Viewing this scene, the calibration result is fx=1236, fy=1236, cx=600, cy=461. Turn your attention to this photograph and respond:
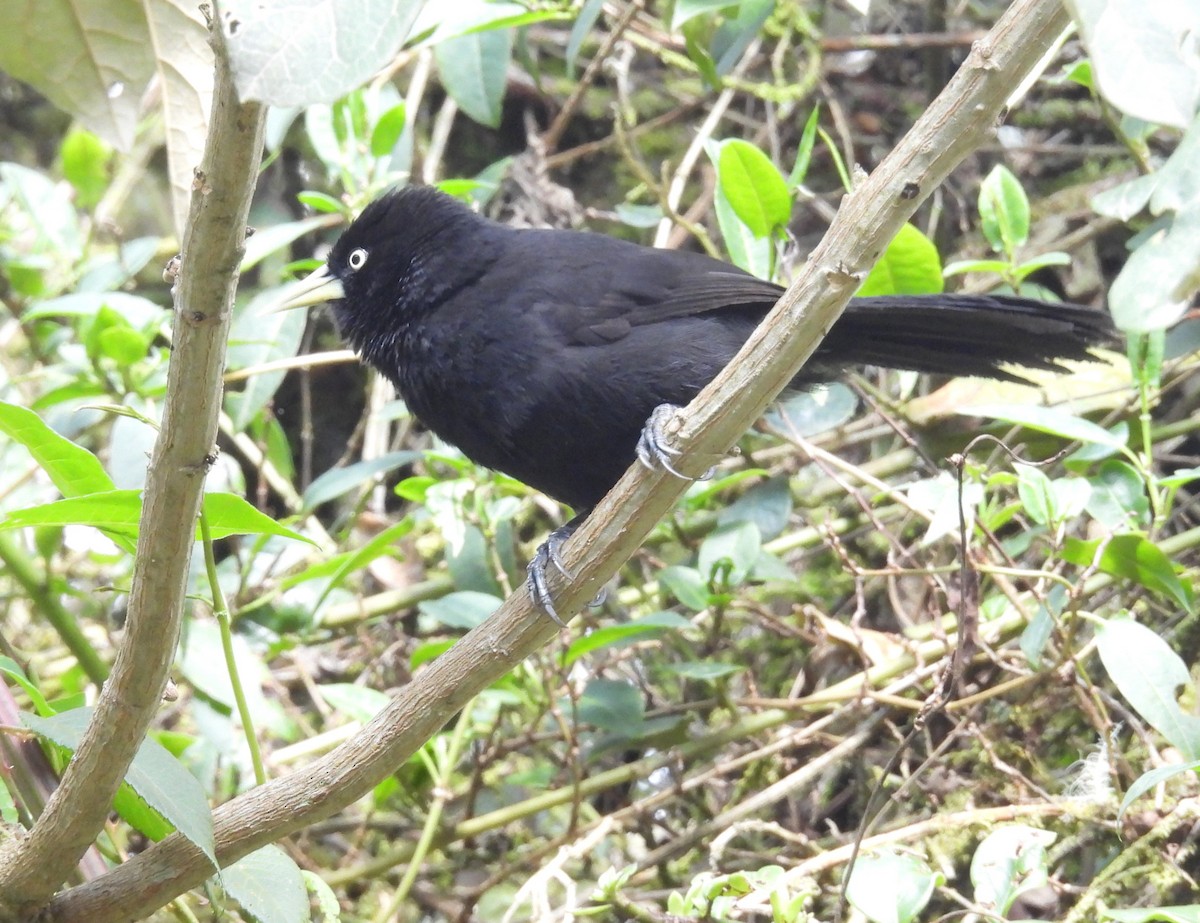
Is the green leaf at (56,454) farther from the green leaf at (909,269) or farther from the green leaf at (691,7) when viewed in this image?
the green leaf at (909,269)

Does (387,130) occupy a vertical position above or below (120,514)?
above

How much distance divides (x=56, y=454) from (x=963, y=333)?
1.89 metres

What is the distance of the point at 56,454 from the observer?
6.13 ft

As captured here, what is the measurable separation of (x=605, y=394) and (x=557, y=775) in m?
1.29

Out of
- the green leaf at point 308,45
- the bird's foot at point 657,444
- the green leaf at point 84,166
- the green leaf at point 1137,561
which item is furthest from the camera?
the green leaf at point 84,166

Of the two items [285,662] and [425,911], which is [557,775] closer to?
[425,911]

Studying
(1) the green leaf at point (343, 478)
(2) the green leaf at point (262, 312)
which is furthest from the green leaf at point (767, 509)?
(2) the green leaf at point (262, 312)

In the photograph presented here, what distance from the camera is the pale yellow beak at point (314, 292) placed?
3.21 metres

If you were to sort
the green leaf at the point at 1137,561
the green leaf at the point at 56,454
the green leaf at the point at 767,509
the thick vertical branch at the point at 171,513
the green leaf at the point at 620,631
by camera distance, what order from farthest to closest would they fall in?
the green leaf at the point at 767,509 < the green leaf at the point at 620,631 < the green leaf at the point at 1137,561 < the green leaf at the point at 56,454 < the thick vertical branch at the point at 171,513

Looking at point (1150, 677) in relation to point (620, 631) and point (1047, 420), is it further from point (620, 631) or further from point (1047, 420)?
point (620, 631)

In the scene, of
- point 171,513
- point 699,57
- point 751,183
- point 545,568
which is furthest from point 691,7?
point 171,513

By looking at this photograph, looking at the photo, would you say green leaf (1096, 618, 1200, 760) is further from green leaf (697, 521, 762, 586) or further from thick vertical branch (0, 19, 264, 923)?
thick vertical branch (0, 19, 264, 923)

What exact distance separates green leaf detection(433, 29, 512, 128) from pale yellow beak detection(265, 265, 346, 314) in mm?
657

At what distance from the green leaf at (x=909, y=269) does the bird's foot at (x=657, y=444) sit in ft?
2.37
